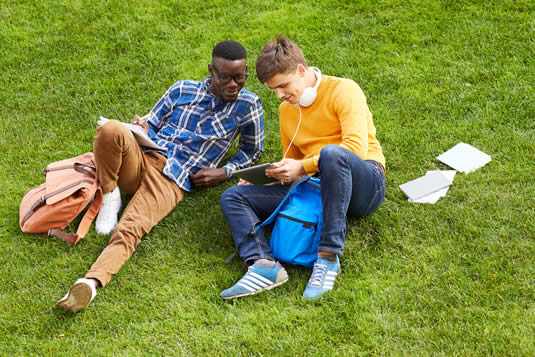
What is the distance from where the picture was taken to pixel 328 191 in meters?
3.56

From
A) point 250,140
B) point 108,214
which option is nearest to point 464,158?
point 250,140

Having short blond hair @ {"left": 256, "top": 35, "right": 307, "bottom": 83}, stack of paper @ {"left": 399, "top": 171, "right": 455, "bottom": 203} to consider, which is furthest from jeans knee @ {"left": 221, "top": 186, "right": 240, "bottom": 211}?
stack of paper @ {"left": 399, "top": 171, "right": 455, "bottom": 203}

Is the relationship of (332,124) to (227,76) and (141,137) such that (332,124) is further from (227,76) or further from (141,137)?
(141,137)

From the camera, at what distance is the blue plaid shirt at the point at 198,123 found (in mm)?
4715

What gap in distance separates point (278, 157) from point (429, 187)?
4.83 feet

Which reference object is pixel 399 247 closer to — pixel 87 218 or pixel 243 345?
pixel 243 345

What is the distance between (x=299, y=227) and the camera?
379cm

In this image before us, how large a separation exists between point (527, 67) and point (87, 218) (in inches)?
184

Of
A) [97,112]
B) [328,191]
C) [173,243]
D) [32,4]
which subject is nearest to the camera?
[328,191]

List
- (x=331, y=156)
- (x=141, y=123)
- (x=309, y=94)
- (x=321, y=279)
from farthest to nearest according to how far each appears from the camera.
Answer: (x=141, y=123), (x=309, y=94), (x=321, y=279), (x=331, y=156)

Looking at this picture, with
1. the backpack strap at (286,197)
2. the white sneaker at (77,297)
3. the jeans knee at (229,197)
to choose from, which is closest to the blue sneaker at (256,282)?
the backpack strap at (286,197)

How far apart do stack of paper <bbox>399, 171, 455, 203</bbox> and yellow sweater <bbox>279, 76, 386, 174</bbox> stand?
0.55m

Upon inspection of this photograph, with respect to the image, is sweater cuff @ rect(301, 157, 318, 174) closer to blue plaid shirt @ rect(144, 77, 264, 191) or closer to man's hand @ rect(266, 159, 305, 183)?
man's hand @ rect(266, 159, 305, 183)

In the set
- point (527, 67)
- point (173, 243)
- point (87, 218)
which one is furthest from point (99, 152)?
point (527, 67)
